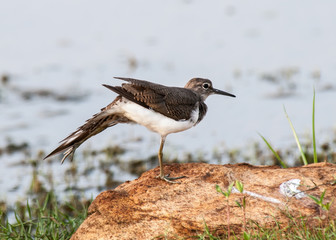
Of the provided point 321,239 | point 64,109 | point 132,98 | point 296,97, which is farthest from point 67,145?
point 296,97

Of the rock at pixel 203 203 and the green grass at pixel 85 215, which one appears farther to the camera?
the rock at pixel 203 203

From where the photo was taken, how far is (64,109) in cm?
1034

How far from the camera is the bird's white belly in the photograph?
18.0 feet

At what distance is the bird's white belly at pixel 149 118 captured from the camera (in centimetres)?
550

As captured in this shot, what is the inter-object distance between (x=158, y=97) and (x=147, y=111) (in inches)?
7.1

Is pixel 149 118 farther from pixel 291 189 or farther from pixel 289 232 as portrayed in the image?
pixel 289 232

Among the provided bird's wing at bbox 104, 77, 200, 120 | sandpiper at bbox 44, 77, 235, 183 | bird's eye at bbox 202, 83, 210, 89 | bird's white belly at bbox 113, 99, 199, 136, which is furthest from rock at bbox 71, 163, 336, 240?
bird's eye at bbox 202, 83, 210, 89

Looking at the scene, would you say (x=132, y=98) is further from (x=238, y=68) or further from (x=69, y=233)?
(x=238, y=68)

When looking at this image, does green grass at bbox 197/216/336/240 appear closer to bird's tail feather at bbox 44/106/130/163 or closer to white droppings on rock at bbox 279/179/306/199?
white droppings on rock at bbox 279/179/306/199

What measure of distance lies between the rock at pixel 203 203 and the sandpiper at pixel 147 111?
0.25 metres

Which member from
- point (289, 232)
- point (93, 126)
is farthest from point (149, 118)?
point (289, 232)

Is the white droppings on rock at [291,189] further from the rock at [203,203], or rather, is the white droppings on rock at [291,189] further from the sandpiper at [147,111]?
the sandpiper at [147,111]

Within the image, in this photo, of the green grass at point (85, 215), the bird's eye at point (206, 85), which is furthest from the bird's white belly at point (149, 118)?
the green grass at point (85, 215)

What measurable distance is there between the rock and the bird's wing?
0.53 meters
